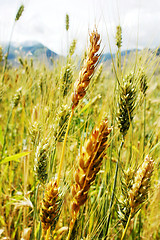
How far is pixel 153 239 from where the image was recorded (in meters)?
1.21

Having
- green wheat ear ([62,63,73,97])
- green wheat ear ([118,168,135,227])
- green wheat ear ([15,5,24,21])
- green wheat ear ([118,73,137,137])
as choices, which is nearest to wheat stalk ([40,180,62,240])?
green wheat ear ([118,168,135,227])

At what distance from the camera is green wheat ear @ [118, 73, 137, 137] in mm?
795

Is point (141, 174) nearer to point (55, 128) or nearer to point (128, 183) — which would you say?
point (128, 183)

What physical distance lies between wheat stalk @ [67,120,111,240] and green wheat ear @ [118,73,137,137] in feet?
1.37

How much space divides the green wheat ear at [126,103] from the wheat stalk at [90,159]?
1.37ft

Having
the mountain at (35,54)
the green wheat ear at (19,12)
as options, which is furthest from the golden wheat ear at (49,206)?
the green wheat ear at (19,12)

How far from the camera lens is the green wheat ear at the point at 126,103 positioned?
0.80m

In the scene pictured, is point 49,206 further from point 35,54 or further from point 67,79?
point 35,54

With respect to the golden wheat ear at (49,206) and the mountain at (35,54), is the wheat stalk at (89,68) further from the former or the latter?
the mountain at (35,54)

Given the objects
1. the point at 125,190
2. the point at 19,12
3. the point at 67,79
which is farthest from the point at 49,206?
the point at 19,12

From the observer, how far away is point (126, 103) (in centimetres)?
79

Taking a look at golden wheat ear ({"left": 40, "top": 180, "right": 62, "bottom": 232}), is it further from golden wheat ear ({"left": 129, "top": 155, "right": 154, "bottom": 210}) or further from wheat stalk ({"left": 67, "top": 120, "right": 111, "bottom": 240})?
golden wheat ear ({"left": 129, "top": 155, "right": 154, "bottom": 210})

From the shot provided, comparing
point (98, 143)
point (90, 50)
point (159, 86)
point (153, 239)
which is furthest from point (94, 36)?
point (159, 86)

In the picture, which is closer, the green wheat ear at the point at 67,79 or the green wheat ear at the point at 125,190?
the green wheat ear at the point at 125,190
